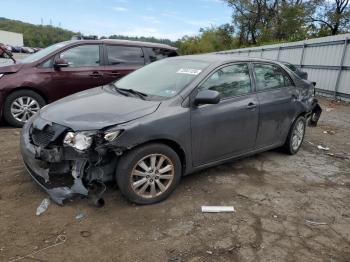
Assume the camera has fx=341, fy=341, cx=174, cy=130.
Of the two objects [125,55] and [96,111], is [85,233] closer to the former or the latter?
[96,111]

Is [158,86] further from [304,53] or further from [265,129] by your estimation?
[304,53]

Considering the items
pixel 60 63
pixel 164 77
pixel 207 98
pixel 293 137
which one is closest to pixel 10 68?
pixel 60 63

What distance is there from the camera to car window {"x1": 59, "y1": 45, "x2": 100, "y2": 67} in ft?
23.2

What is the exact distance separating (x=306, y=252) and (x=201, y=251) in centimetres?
95

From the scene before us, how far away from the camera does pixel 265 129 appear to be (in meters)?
4.90

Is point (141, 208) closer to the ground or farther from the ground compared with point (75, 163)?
closer to the ground

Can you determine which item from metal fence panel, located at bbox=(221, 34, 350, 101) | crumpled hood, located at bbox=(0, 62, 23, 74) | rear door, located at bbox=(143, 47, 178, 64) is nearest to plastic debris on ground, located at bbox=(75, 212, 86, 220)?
crumpled hood, located at bbox=(0, 62, 23, 74)

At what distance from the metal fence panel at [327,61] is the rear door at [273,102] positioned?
7.87m

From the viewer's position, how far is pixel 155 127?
3.57 metres

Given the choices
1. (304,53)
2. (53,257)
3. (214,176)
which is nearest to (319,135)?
(214,176)

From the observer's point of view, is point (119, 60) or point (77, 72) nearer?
point (77, 72)

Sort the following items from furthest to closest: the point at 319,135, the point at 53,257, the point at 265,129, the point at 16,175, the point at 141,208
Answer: the point at 319,135, the point at 265,129, the point at 16,175, the point at 141,208, the point at 53,257

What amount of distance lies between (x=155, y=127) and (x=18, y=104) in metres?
4.07

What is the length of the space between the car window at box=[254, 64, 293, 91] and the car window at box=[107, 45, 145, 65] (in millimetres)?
3630
